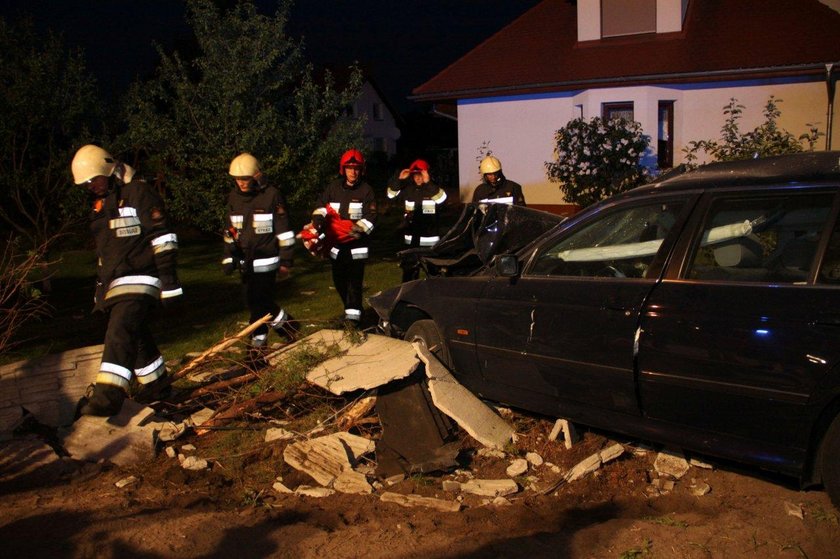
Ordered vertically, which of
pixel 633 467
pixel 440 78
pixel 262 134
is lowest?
pixel 633 467

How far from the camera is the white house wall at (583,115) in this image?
15.4 meters

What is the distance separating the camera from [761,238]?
4250 millimetres

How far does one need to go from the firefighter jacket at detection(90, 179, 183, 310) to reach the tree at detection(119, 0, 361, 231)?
532cm

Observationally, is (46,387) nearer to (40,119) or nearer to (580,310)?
(580,310)

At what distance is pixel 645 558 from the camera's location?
3.68 metres

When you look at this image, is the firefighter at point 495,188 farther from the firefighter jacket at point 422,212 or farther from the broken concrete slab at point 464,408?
the broken concrete slab at point 464,408

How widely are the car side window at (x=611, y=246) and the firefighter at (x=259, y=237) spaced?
2.90 metres

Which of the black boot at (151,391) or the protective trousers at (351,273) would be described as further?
the protective trousers at (351,273)

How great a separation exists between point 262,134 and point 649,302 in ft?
26.6

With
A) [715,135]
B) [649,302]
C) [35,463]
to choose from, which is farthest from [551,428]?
[715,135]

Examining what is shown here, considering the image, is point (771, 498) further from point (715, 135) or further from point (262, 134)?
point (715, 135)

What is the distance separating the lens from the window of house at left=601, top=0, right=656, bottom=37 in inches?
679

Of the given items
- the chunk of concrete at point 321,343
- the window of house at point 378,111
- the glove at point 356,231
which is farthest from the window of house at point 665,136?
the window of house at point 378,111

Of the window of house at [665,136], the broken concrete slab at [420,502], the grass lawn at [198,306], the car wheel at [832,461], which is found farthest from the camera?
the window of house at [665,136]
